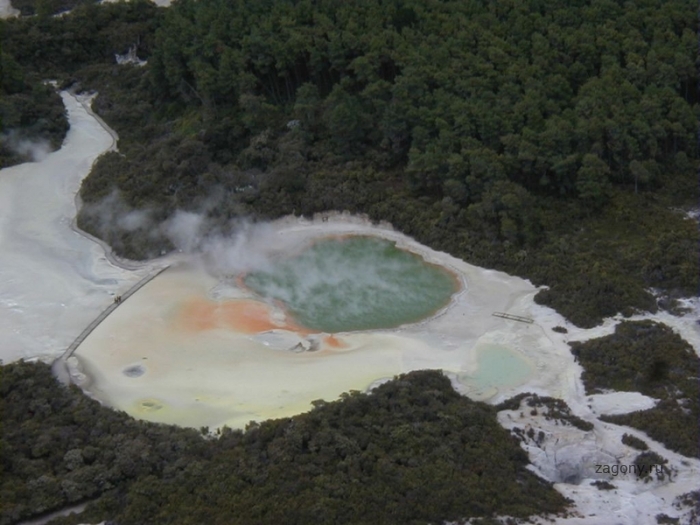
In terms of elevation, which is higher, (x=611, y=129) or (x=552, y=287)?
(x=611, y=129)

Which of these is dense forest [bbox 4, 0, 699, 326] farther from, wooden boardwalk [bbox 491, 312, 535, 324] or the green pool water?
the green pool water

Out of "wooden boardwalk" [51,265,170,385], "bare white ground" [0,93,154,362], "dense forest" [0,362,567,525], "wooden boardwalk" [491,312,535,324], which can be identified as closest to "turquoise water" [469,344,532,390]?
"dense forest" [0,362,567,525]

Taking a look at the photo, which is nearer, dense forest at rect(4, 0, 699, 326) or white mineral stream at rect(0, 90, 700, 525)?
white mineral stream at rect(0, 90, 700, 525)

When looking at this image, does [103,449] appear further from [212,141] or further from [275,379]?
[212,141]

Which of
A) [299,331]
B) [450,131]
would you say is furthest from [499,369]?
[450,131]

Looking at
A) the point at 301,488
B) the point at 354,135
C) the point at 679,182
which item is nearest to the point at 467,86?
the point at 354,135
